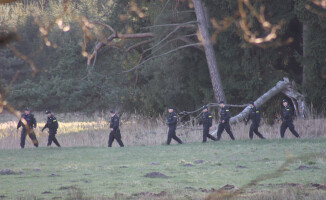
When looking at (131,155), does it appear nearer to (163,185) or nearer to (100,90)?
(163,185)

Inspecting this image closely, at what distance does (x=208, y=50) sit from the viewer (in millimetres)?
32156

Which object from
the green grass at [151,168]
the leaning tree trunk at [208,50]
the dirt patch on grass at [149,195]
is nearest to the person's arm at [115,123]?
the green grass at [151,168]

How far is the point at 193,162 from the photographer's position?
15992 millimetres

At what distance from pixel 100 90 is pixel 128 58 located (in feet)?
17.1

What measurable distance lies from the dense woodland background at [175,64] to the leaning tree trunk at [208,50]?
2.94 ft

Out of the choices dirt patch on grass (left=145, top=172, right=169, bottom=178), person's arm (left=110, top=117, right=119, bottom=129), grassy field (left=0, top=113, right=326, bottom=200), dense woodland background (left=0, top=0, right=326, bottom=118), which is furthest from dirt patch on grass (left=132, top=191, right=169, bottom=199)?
dense woodland background (left=0, top=0, right=326, bottom=118)

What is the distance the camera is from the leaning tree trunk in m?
31.5

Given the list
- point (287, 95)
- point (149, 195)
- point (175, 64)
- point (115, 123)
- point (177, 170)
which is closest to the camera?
→ point (149, 195)

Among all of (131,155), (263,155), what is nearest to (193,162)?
(263,155)

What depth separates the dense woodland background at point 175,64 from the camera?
29.6 metres

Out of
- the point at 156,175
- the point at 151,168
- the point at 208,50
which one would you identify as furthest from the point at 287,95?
the point at 156,175

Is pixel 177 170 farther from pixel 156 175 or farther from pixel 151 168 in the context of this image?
pixel 156 175

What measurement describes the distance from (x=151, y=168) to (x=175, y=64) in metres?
20.7

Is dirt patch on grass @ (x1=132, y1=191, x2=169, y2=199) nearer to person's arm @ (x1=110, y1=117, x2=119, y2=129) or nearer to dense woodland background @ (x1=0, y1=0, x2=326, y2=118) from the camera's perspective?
person's arm @ (x1=110, y1=117, x2=119, y2=129)
